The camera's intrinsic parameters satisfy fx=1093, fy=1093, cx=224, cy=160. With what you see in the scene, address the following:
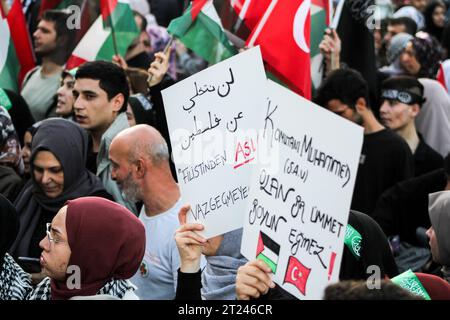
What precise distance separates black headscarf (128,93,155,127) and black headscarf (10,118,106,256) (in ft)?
2.72

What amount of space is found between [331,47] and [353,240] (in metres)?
3.43

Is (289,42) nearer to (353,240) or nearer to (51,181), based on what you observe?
(51,181)

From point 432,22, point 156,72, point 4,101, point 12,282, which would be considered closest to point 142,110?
point 156,72

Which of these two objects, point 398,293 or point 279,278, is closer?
point 398,293

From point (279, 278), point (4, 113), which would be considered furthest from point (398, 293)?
point (4, 113)

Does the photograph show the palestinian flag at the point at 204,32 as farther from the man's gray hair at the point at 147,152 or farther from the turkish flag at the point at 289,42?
the man's gray hair at the point at 147,152

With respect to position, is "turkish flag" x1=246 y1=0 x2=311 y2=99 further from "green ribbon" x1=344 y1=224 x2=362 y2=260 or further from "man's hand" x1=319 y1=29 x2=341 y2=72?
"green ribbon" x1=344 y1=224 x2=362 y2=260

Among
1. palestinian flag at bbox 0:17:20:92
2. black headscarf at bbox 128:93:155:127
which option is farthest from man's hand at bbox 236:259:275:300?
palestinian flag at bbox 0:17:20:92

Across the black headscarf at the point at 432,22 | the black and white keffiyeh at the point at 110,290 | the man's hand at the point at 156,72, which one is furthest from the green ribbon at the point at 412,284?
the black headscarf at the point at 432,22

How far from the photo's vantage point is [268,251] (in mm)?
4098

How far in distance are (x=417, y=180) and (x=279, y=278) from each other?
3044 mm

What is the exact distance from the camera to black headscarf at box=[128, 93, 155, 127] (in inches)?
279

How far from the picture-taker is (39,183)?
20.2ft
